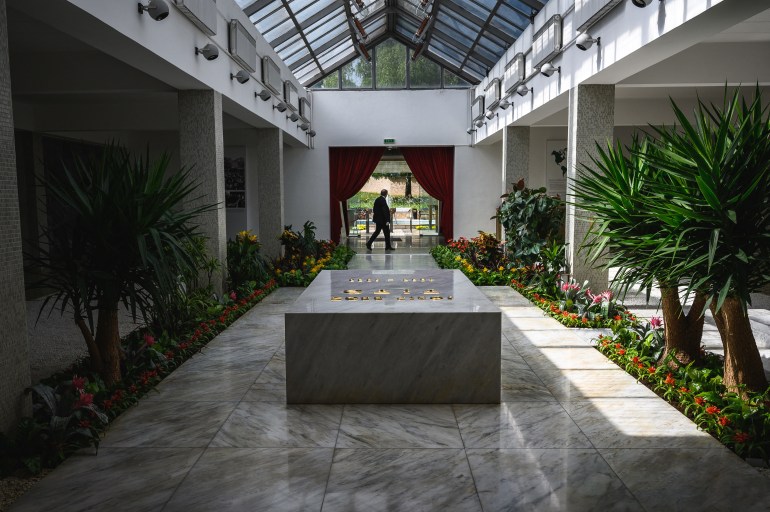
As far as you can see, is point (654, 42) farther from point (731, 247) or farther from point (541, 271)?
→ point (541, 271)

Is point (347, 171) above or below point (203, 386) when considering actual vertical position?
above

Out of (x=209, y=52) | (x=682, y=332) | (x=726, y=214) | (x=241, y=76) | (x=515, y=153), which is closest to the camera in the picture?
(x=726, y=214)

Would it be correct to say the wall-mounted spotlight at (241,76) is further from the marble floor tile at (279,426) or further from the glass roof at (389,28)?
the marble floor tile at (279,426)

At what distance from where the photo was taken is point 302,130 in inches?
597

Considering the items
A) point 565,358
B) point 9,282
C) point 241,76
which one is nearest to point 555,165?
point 241,76

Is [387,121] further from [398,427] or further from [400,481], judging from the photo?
[400,481]

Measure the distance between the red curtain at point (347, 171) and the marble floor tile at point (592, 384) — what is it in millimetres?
12094

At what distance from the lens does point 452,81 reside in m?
16.6

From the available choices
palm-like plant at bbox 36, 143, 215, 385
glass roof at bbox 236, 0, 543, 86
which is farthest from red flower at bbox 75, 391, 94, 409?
glass roof at bbox 236, 0, 543, 86

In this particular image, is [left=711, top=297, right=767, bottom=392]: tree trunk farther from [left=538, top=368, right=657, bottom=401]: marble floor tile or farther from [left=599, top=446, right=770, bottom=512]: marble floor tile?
[left=599, top=446, right=770, bottom=512]: marble floor tile

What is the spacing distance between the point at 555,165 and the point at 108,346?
12.6 m

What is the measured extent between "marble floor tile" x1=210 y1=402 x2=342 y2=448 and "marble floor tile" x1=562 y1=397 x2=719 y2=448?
1.50 meters

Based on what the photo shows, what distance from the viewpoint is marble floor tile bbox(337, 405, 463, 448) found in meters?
3.72

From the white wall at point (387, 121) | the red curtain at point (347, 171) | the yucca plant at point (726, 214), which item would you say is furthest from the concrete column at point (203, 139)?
the red curtain at point (347, 171)
